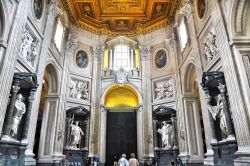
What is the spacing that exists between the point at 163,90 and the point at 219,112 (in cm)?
691

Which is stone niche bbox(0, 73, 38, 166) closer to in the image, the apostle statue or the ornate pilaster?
the ornate pilaster

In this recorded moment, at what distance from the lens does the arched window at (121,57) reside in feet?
55.5

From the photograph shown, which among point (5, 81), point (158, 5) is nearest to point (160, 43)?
Result: point (158, 5)

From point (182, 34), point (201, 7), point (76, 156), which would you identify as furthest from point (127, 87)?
point (201, 7)

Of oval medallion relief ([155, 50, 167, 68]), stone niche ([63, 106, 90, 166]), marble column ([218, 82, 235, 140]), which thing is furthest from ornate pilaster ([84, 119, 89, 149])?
marble column ([218, 82, 235, 140])

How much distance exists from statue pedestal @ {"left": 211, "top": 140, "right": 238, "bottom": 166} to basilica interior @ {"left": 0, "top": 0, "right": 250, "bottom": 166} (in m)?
0.04

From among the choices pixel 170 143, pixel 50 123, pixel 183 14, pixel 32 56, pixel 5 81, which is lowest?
pixel 170 143

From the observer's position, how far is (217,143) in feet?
26.6

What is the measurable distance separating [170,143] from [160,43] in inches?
297

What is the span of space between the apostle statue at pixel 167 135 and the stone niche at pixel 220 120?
5.37 m

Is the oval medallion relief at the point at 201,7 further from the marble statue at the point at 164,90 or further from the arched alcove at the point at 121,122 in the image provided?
the arched alcove at the point at 121,122

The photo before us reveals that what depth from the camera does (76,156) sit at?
44.2ft

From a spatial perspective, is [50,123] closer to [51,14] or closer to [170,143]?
[51,14]

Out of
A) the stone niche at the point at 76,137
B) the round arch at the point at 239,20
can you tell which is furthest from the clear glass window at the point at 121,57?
the round arch at the point at 239,20
